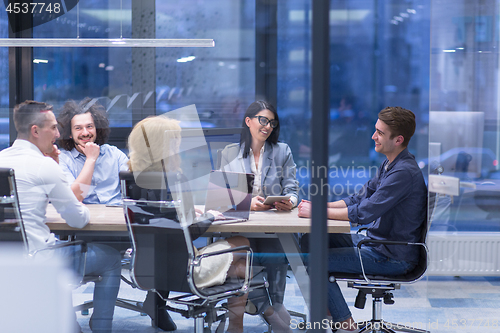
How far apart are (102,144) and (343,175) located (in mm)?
1810

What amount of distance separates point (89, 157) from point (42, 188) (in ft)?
2.34

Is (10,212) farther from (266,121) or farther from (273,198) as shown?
(266,121)

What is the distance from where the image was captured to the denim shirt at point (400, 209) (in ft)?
8.30

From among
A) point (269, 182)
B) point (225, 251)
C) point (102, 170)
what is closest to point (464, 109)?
point (269, 182)

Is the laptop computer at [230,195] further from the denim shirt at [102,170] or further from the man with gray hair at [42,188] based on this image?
the man with gray hair at [42,188]

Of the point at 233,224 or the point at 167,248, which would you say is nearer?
the point at 167,248

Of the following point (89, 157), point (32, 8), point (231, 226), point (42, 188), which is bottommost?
point (231, 226)

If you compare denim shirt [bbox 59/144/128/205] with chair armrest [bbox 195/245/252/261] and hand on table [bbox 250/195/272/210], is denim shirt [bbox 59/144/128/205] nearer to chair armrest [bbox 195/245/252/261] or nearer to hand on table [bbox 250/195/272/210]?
chair armrest [bbox 195/245/252/261]

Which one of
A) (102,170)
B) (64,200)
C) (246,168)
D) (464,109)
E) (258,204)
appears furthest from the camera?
(464,109)

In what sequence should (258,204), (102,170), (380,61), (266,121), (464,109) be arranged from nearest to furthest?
(258,204) < (102,170) < (266,121) < (464,109) < (380,61)

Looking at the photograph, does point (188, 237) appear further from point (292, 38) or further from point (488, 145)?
point (488, 145)

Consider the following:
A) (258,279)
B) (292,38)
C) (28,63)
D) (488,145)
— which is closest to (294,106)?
(292,38)

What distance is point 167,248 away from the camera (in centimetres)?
230

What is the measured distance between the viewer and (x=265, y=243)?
2682 mm
